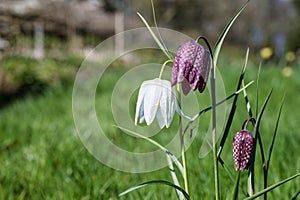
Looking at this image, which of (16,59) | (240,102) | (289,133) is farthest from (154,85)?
(16,59)

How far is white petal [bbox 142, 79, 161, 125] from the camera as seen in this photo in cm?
67

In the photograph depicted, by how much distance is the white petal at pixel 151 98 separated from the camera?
666 millimetres

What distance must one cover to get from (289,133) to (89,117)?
1441mm

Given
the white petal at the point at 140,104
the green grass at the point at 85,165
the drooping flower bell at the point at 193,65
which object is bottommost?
the green grass at the point at 85,165

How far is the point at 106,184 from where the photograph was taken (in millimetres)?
1361

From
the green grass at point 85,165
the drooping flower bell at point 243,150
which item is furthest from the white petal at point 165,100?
the green grass at point 85,165

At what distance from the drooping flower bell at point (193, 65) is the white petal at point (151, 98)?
49 mm

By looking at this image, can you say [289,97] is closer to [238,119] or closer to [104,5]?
[238,119]

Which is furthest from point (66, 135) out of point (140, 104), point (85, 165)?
point (140, 104)

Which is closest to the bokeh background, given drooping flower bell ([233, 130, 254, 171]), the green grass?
the green grass

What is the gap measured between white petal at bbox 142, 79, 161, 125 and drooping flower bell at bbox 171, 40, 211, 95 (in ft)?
0.16

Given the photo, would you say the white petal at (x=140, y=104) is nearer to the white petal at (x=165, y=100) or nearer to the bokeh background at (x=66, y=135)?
the white petal at (x=165, y=100)

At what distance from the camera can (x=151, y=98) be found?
667 mm

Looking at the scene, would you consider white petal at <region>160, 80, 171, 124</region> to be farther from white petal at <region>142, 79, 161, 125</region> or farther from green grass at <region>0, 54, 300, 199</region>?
green grass at <region>0, 54, 300, 199</region>
